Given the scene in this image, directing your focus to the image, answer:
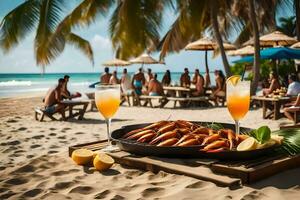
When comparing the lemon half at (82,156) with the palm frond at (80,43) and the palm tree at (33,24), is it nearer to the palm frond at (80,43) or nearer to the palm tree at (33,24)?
the palm tree at (33,24)

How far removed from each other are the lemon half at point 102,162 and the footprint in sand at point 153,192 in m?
0.50

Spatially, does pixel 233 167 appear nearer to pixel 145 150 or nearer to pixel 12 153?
pixel 145 150

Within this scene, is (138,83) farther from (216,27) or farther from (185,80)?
(216,27)

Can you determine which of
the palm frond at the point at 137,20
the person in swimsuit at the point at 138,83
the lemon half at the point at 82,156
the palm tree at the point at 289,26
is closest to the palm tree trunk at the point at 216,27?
the palm frond at the point at 137,20

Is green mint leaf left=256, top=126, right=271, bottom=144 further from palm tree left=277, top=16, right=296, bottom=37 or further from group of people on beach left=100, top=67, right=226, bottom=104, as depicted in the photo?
palm tree left=277, top=16, right=296, bottom=37

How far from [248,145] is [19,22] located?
10.1m

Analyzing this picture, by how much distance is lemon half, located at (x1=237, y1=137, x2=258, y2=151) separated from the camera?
110 inches

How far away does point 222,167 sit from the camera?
8.83 feet

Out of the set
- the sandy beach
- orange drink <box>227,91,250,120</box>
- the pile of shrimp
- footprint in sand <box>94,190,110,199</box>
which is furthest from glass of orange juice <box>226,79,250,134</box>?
footprint in sand <box>94,190,110,199</box>

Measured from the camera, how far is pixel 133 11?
41.6 feet

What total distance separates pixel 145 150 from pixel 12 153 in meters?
3.02

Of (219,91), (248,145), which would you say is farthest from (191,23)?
(248,145)

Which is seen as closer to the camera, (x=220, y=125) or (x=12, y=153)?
(x=220, y=125)

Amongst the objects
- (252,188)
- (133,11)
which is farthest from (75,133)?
(133,11)
